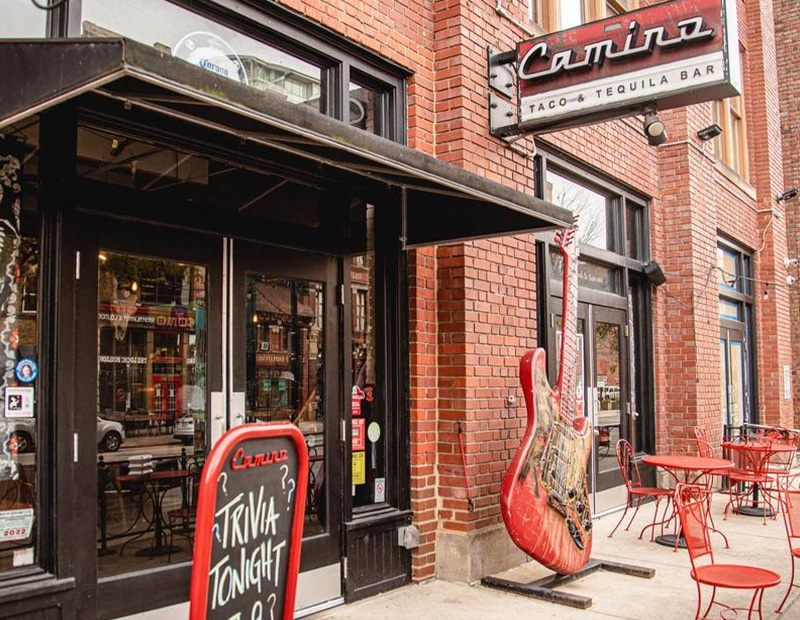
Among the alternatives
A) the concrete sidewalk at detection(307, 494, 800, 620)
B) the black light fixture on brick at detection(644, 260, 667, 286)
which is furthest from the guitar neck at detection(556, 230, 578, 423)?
the black light fixture on brick at detection(644, 260, 667, 286)

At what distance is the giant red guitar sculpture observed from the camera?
503 centimetres

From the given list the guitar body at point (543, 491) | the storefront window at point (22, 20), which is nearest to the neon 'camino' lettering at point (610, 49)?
the guitar body at point (543, 491)

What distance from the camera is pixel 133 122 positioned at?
4.12 m

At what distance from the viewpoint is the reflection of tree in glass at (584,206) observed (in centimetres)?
807

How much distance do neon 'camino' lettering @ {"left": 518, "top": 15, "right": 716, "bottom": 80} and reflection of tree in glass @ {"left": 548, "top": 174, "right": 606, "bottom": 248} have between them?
195 cm

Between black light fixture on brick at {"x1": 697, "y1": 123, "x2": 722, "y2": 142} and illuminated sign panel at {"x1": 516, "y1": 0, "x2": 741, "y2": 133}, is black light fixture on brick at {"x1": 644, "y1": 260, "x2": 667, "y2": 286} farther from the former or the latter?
illuminated sign panel at {"x1": 516, "y1": 0, "x2": 741, "y2": 133}

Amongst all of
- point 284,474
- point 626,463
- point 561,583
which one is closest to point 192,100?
point 284,474

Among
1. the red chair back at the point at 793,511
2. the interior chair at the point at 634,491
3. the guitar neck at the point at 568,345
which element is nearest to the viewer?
the red chair back at the point at 793,511

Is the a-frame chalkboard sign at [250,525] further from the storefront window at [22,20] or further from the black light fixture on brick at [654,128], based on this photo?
the black light fixture on brick at [654,128]

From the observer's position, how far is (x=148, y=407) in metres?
4.36

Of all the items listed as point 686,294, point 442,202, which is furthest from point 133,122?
point 686,294

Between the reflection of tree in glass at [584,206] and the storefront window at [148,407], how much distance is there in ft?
15.2

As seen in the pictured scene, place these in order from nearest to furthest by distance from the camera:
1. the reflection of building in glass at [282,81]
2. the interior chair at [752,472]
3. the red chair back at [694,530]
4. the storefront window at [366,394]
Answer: the red chair back at [694,530]
the reflection of building in glass at [282,81]
the storefront window at [366,394]
the interior chair at [752,472]

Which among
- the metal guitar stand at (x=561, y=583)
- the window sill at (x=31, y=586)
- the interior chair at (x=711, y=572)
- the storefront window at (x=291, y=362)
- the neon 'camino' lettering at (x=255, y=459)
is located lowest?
the metal guitar stand at (x=561, y=583)
